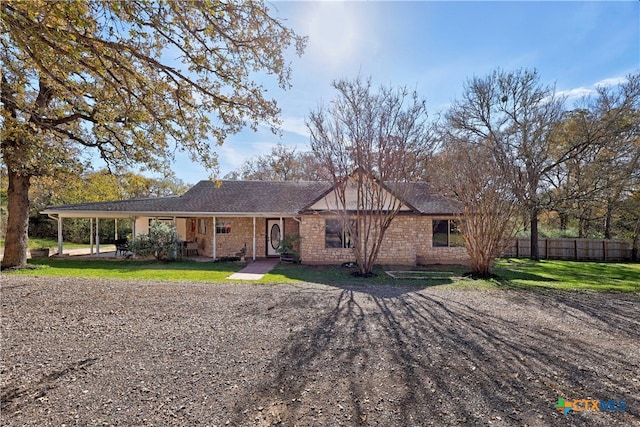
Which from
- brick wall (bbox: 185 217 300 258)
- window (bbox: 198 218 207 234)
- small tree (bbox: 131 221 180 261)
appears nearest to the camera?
small tree (bbox: 131 221 180 261)

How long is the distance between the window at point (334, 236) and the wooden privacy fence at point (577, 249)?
11725 millimetres

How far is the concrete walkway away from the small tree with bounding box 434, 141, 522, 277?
24.9 ft

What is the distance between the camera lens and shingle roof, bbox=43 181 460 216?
14617mm

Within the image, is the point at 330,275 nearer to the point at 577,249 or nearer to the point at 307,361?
the point at 307,361

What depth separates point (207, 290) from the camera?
26.6ft

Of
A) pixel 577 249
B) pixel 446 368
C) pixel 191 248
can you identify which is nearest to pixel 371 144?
pixel 446 368

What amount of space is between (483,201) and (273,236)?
10.1 m

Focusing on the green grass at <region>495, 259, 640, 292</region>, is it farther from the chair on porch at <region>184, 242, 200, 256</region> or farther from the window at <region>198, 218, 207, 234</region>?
the chair on porch at <region>184, 242, 200, 256</region>

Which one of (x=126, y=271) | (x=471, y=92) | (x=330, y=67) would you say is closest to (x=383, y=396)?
(x=330, y=67)

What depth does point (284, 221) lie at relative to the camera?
16.2 meters

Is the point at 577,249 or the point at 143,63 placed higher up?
the point at 143,63

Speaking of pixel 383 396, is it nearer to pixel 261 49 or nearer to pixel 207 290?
pixel 261 49

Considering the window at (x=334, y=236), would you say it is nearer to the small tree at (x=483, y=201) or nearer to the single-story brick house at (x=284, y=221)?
the single-story brick house at (x=284, y=221)

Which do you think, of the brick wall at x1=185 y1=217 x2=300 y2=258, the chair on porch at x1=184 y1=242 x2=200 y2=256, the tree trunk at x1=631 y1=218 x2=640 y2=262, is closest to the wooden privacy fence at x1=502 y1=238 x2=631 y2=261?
the tree trunk at x1=631 y1=218 x2=640 y2=262
